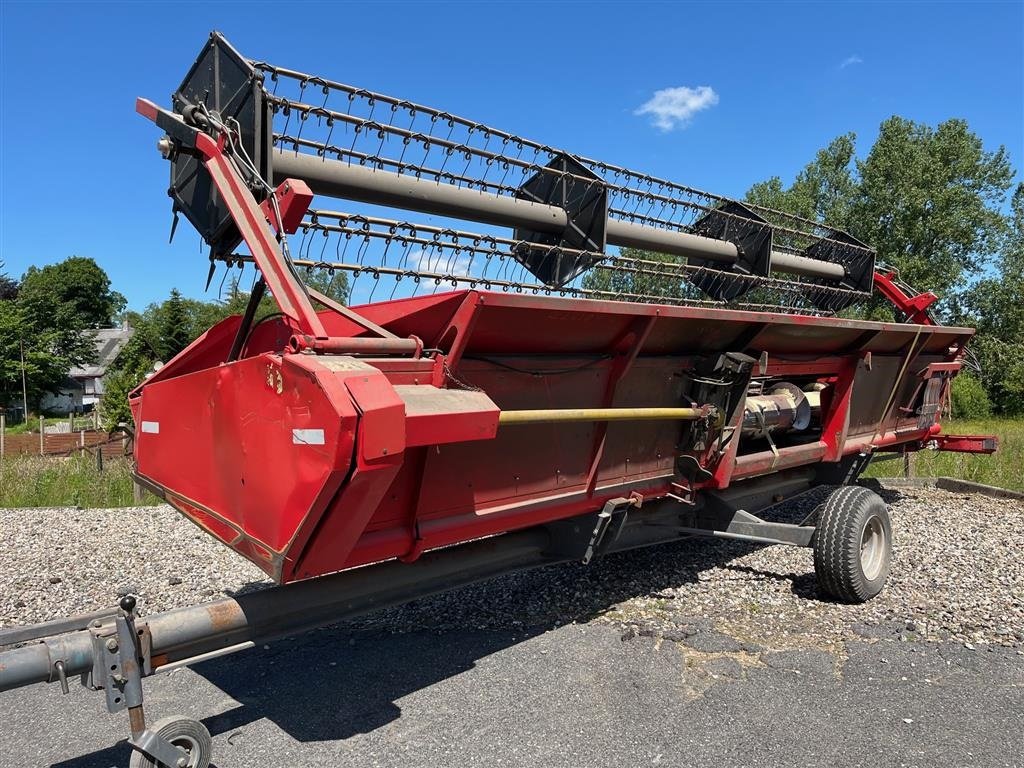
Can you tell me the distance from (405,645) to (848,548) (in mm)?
2864

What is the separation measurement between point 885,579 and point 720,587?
3.76ft

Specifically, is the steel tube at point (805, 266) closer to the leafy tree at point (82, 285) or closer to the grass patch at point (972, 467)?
the grass patch at point (972, 467)

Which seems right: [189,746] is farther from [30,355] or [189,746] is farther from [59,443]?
[30,355]

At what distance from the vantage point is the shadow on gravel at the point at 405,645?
3.42m

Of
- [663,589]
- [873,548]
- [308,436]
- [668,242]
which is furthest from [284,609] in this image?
[668,242]

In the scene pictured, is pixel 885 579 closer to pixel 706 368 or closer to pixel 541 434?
pixel 706 368

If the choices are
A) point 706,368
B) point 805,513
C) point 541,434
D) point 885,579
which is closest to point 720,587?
point 885,579

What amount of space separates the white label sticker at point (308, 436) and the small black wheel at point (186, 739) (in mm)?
1094

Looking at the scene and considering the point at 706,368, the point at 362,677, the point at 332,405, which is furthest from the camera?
the point at 706,368

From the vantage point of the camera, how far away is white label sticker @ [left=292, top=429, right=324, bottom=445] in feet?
7.88

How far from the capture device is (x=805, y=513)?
7.69 m

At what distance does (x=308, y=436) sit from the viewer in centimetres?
245

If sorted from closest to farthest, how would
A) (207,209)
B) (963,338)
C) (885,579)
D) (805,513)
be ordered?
(207,209), (885,579), (963,338), (805,513)

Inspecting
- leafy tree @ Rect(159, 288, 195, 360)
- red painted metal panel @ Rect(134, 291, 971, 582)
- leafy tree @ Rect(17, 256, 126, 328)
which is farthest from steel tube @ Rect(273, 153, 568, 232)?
leafy tree @ Rect(17, 256, 126, 328)
